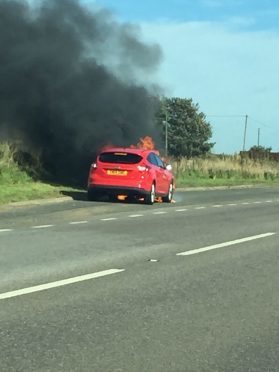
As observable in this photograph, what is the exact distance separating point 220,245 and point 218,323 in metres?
5.60

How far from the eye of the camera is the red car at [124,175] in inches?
838

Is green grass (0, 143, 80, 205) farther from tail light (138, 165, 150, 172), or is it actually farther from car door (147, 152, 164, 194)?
car door (147, 152, 164, 194)

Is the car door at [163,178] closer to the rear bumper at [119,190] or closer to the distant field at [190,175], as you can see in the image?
the rear bumper at [119,190]

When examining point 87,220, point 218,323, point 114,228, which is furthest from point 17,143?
point 218,323

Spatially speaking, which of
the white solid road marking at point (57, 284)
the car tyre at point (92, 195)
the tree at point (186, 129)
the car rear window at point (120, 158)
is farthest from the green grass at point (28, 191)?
the tree at point (186, 129)

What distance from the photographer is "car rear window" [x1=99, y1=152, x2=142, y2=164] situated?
21.6m

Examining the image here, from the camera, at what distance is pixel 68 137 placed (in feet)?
100

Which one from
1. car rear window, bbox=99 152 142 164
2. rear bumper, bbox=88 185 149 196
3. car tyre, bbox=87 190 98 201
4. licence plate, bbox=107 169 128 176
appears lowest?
car tyre, bbox=87 190 98 201

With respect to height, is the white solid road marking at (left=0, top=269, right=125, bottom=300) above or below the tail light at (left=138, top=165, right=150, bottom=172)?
below

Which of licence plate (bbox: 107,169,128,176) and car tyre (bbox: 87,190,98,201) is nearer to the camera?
licence plate (bbox: 107,169,128,176)

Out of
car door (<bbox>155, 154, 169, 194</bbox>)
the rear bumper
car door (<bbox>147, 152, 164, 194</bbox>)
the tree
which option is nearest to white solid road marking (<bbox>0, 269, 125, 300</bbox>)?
the rear bumper

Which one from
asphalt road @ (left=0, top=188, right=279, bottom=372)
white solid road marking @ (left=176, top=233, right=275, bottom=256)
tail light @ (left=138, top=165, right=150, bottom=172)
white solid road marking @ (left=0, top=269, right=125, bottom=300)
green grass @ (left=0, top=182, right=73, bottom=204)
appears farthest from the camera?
tail light @ (left=138, top=165, right=150, bottom=172)

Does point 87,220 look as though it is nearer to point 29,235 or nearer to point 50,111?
point 29,235

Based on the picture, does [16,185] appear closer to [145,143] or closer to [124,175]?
[124,175]
